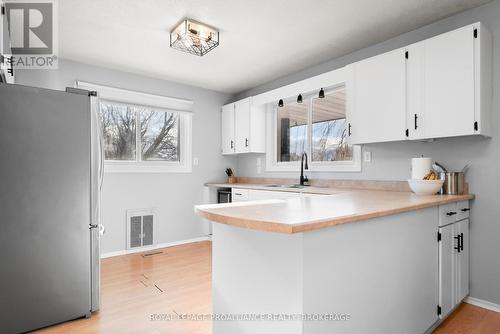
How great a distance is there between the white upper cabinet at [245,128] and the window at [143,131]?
0.64 metres

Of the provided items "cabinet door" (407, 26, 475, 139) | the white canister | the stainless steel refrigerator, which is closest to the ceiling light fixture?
the stainless steel refrigerator

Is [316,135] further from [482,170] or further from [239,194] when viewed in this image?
[482,170]

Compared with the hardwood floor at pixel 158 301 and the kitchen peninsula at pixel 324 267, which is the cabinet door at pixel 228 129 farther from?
the kitchen peninsula at pixel 324 267

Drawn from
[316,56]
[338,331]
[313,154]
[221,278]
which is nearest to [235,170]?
[313,154]

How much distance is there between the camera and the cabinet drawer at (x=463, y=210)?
2.16 metres

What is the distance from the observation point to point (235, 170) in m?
4.91

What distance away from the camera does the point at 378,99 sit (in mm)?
2566

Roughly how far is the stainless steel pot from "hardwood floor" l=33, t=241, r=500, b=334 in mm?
921

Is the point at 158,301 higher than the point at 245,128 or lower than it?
lower

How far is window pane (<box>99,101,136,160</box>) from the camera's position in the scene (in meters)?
3.74

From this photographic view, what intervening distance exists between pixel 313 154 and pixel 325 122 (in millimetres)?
440

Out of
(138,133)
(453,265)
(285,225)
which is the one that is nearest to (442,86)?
(453,265)

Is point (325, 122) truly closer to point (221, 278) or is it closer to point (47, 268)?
point (221, 278)

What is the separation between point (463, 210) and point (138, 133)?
3.77 metres
